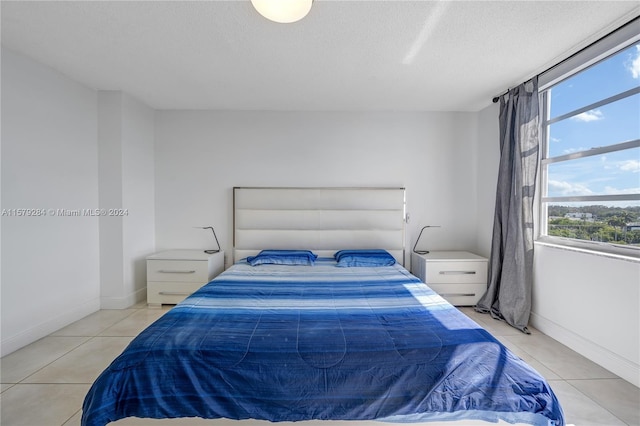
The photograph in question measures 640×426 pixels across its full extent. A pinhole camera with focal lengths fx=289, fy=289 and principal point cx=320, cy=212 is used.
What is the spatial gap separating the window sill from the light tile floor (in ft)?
2.73

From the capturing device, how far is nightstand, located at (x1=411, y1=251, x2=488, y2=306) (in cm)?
325

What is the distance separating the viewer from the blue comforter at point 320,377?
1.28m

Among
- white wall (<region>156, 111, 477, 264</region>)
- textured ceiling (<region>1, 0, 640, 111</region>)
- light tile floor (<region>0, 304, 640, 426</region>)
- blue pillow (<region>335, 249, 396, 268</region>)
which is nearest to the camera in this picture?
light tile floor (<region>0, 304, 640, 426</region>)

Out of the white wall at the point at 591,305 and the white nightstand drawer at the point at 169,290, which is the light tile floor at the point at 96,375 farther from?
the white nightstand drawer at the point at 169,290

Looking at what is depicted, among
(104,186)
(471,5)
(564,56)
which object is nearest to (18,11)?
(104,186)

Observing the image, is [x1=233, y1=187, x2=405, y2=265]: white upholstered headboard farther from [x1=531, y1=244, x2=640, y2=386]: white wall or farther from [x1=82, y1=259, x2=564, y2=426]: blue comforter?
[x1=82, y1=259, x2=564, y2=426]: blue comforter

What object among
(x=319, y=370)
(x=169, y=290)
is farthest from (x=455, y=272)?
(x=169, y=290)

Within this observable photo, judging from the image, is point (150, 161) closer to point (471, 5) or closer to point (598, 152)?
point (471, 5)

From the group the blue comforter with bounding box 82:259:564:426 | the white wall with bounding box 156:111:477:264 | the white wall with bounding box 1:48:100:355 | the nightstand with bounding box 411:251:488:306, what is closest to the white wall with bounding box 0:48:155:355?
the white wall with bounding box 1:48:100:355

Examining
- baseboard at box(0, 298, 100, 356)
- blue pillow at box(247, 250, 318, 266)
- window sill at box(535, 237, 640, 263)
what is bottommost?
baseboard at box(0, 298, 100, 356)

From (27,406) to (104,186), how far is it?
2.19 meters

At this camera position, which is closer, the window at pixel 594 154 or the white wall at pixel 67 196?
the window at pixel 594 154

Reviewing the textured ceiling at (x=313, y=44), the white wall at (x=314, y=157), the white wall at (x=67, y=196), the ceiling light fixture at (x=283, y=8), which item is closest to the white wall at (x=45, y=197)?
the white wall at (x=67, y=196)

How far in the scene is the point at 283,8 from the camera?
152 centimetres
